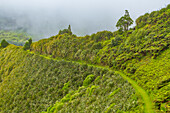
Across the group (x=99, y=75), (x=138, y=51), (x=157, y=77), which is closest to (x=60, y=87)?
(x=99, y=75)

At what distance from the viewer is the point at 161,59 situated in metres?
23.3

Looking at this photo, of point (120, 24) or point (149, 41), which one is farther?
point (120, 24)

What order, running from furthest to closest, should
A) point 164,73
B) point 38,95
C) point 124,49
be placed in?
point 38,95 → point 124,49 → point 164,73

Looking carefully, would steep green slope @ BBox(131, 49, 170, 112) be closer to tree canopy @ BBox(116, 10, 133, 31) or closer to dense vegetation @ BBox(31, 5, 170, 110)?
dense vegetation @ BBox(31, 5, 170, 110)

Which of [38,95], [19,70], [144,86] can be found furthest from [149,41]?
[19,70]

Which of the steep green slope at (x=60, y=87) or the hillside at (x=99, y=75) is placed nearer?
the hillside at (x=99, y=75)

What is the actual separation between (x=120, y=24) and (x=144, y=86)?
31.2 meters

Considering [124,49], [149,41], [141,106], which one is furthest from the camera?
[124,49]

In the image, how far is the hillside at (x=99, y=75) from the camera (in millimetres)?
18359

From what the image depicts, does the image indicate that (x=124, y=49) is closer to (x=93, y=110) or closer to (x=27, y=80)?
(x=93, y=110)

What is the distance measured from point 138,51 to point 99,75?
1145 centimetres

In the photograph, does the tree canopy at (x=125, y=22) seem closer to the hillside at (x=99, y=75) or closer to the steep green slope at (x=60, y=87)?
the hillside at (x=99, y=75)

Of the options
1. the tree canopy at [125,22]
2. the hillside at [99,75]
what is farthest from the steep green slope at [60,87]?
the tree canopy at [125,22]

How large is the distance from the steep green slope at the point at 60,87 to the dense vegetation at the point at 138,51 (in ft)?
11.0
